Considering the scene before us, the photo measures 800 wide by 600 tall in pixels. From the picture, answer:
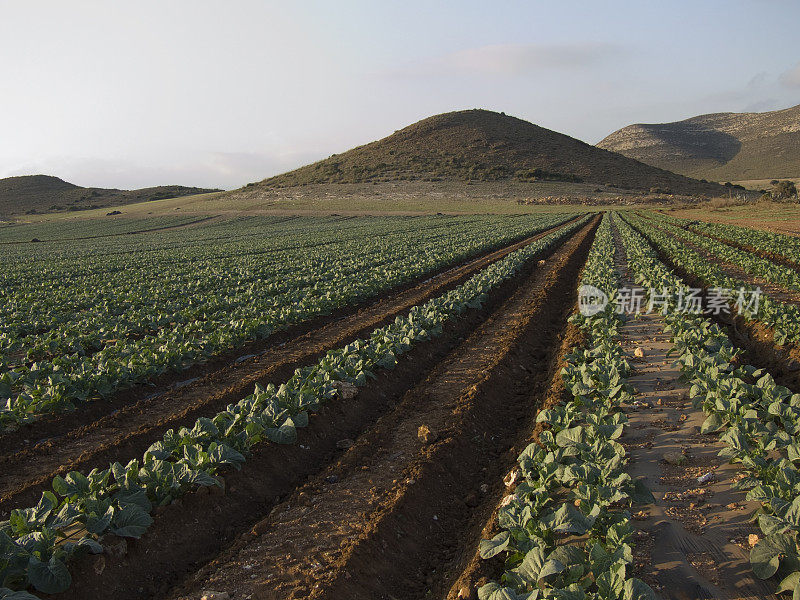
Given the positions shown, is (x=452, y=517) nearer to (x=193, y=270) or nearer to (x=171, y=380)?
(x=171, y=380)

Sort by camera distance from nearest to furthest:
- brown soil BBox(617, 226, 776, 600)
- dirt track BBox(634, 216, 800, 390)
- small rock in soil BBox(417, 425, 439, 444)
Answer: brown soil BBox(617, 226, 776, 600), small rock in soil BBox(417, 425, 439, 444), dirt track BBox(634, 216, 800, 390)

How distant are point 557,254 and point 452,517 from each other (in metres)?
20.0

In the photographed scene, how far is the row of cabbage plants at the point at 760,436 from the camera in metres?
3.42

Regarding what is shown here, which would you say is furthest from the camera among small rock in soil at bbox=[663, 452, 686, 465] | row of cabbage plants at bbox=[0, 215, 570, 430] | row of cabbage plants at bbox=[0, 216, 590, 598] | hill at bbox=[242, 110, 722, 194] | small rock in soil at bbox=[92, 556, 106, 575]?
hill at bbox=[242, 110, 722, 194]

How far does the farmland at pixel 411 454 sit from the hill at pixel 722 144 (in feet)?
363

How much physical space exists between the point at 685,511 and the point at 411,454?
9.57 feet

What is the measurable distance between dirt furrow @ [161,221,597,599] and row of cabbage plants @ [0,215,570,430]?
4.73 meters

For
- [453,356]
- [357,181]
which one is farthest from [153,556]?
[357,181]

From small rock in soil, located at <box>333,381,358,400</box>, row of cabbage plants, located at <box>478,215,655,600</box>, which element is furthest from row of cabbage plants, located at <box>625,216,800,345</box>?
small rock in soil, located at <box>333,381,358,400</box>

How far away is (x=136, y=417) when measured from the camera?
24.9 feet

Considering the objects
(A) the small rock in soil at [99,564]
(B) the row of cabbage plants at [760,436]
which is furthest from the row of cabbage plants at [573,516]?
(A) the small rock in soil at [99,564]

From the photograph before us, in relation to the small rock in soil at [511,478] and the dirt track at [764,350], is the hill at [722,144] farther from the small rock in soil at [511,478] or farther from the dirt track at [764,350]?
the small rock in soil at [511,478]

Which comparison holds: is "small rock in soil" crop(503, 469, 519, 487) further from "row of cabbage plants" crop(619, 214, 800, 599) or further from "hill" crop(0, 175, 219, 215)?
"hill" crop(0, 175, 219, 215)

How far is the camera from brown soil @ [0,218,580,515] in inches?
241
